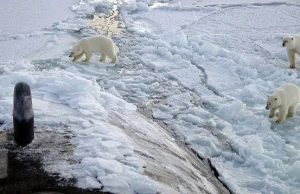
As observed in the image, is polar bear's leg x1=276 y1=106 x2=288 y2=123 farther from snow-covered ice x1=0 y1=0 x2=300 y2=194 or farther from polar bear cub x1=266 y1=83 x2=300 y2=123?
snow-covered ice x1=0 y1=0 x2=300 y2=194

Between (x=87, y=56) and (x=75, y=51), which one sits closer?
(x=75, y=51)

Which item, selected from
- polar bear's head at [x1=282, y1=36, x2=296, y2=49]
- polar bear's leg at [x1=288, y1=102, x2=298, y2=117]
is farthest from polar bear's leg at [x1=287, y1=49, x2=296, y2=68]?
polar bear's leg at [x1=288, y1=102, x2=298, y2=117]

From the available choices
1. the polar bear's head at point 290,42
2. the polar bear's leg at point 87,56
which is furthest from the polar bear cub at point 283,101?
the polar bear's leg at point 87,56

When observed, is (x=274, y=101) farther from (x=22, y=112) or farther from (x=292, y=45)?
(x=22, y=112)

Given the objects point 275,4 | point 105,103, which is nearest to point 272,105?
point 105,103

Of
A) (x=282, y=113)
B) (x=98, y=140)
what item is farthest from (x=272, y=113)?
(x=98, y=140)

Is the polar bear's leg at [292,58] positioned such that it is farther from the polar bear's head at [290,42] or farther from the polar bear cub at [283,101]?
the polar bear cub at [283,101]

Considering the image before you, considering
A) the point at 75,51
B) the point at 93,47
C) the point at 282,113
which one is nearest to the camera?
the point at 282,113
